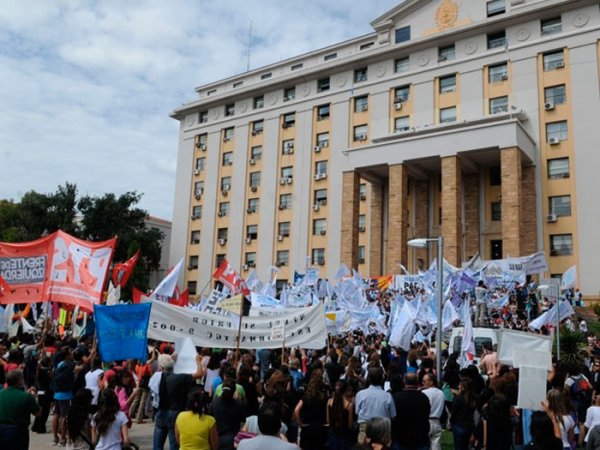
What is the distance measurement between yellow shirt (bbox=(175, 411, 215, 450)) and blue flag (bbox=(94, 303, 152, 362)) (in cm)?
340

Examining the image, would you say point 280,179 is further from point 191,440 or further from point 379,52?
point 191,440

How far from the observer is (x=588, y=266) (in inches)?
1276

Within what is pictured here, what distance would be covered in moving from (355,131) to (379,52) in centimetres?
→ 578

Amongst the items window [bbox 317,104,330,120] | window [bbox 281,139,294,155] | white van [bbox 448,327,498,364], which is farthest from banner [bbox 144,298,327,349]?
window [bbox 281,139,294,155]

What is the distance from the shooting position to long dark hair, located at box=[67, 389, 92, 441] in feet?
22.5

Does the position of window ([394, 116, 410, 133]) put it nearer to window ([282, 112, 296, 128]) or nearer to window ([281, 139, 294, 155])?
window ([281, 139, 294, 155])

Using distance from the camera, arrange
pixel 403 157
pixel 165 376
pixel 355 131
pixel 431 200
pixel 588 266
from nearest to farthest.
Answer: pixel 165 376 < pixel 588 266 < pixel 403 157 < pixel 431 200 < pixel 355 131

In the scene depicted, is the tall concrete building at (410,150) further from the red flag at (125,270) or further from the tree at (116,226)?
the red flag at (125,270)

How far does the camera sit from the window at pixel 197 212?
50.8 metres

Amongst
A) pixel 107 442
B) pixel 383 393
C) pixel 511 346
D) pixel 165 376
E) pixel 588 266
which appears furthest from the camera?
pixel 588 266

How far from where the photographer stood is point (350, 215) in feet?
128

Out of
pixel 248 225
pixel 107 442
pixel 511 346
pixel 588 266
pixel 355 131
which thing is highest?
pixel 355 131

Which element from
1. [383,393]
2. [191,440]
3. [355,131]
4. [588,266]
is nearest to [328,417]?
[383,393]

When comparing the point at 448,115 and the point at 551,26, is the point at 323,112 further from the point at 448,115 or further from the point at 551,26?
the point at 551,26
